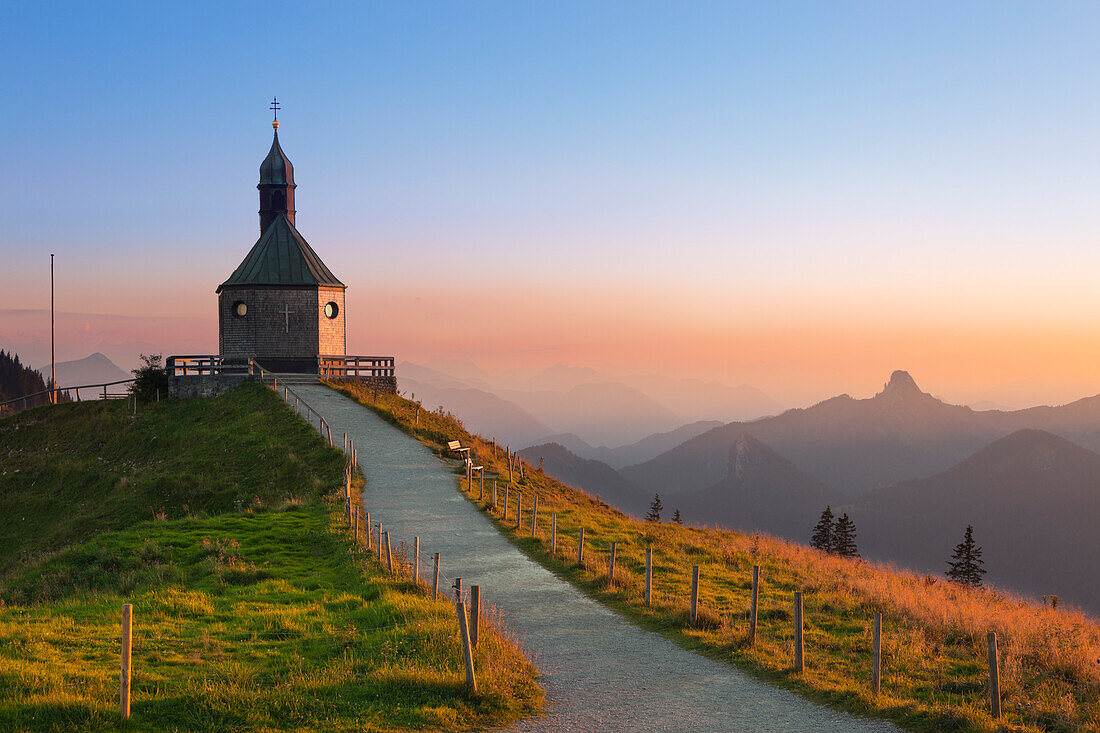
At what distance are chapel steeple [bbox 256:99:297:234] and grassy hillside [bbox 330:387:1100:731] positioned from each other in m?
36.8

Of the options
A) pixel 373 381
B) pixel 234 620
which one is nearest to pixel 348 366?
pixel 373 381

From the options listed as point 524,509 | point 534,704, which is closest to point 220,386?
point 524,509

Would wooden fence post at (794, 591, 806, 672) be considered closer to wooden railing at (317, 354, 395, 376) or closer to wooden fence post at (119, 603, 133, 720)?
wooden fence post at (119, 603, 133, 720)

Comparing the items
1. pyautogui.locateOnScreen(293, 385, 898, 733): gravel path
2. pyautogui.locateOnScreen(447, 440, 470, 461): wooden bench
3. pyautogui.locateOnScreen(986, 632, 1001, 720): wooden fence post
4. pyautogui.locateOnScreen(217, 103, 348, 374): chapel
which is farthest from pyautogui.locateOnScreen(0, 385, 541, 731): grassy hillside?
pyautogui.locateOnScreen(217, 103, 348, 374): chapel

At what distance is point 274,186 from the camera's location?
5666 cm

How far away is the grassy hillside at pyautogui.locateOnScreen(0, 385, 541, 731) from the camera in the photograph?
1024 centimetres

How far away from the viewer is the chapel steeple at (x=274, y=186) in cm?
5669

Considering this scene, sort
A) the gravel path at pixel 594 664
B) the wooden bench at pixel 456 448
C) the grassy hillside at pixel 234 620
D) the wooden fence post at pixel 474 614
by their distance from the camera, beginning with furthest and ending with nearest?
the wooden bench at pixel 456 448
the wooden fence post at pixel 474 614
the gravel path at pixel 594 664
the grassy hillside at pixel 234 620

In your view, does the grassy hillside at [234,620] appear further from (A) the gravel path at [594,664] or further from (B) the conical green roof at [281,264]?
(B) the conical green roof at [281,264]

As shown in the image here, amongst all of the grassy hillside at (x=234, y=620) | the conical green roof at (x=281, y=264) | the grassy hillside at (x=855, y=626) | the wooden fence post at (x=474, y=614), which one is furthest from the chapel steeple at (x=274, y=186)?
the wooden fence post at (x=474, y=614)

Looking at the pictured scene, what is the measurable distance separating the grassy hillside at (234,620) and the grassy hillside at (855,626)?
4.34m

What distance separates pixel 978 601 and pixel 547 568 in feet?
41.4

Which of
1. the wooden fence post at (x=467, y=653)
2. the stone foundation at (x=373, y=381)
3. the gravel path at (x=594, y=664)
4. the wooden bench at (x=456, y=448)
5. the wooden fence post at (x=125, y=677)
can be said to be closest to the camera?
the wooden fence post at (x=125, y=677)

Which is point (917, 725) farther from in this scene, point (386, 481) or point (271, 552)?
point (386, 481)
